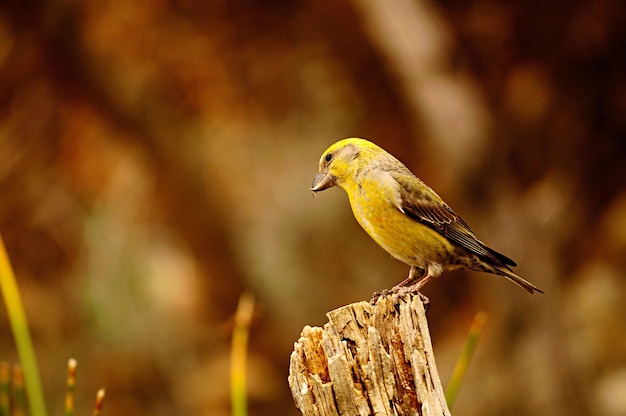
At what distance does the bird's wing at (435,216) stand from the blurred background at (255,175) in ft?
13.2

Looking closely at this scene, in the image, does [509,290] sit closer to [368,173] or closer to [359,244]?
[359,244]

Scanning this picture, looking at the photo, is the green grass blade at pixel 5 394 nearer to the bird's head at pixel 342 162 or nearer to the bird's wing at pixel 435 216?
the bird's head at pixel 342 162

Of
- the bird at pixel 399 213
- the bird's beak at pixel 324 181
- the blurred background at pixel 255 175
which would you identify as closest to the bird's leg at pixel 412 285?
the bird at pixel 399 213

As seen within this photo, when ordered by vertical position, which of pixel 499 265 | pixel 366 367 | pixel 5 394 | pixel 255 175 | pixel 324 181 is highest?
pixel 255 175

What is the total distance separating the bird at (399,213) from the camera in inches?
157

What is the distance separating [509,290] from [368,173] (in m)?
4.13

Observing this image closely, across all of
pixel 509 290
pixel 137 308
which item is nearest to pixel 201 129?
pixel 137 308

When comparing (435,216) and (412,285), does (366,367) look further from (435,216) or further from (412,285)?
(435,216)

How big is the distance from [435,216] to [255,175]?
5751mm

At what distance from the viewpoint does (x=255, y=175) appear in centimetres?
975

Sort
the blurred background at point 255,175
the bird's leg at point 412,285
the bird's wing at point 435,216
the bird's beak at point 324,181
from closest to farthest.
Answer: the bird's leg at point 412,285
the bird's beak at point 324,181
the bird's wing at point 435,216
the blurred background at point 255,175

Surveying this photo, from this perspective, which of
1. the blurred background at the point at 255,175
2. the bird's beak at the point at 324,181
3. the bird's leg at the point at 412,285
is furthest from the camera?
the blurred background at the point at 255,175

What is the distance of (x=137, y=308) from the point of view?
9.58m

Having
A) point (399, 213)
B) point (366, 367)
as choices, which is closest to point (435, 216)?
point (399, 213)
